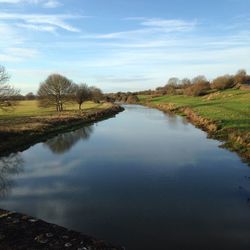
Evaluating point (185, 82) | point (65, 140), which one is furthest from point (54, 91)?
point (185, 82)

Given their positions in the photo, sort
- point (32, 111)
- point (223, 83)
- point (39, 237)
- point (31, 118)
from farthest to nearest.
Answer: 1. point (223, 83)
2. point (32, 111)
3. point (31, 118)
4. point (39, 237)

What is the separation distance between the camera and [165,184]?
1534 cm

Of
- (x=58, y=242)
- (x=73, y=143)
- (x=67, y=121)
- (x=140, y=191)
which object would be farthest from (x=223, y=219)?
(x=67, y=121)

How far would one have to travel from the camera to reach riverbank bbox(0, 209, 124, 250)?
29.9ft

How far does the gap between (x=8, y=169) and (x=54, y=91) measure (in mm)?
45678

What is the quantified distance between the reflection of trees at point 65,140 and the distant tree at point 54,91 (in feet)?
93.1

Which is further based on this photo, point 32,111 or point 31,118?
point 32,111

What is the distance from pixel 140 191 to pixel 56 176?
4.98m

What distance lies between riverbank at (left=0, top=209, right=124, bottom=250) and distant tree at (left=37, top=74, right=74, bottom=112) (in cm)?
5405

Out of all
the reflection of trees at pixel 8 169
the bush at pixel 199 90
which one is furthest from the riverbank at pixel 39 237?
the bush at pixel 199 90

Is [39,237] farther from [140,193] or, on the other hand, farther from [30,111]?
[30,111]

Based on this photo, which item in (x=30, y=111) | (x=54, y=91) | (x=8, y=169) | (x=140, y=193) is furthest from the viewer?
(x=54, y=91)

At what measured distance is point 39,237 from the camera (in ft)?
31.5

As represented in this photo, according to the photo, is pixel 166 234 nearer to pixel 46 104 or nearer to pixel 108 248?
pixel 108 248
